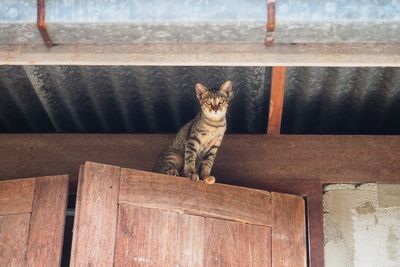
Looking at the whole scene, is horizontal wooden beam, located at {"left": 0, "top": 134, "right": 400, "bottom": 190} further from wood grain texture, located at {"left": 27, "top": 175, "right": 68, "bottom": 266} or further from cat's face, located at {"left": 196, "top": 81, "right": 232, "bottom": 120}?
wood grain texture, located at {"left": 27, "top": 175, "right": 68, "bottom": 266}

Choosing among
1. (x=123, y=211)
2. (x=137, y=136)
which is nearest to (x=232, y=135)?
(x=137, y=136)

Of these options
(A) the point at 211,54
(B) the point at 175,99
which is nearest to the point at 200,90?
(B) the point at 175,99

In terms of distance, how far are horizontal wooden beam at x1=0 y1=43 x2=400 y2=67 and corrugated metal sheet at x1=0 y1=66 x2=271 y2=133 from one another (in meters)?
0.95

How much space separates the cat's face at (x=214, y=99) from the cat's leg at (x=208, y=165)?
Result: 0.20m

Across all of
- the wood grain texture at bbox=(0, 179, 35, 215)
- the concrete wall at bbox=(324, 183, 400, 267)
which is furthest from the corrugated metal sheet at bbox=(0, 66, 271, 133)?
the concrete wall at bbox=(324, 183, 400, 267)

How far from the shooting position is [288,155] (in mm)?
4609

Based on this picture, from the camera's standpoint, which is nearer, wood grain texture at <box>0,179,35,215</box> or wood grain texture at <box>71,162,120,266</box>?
wood grain texture at <box>71,162,120,266</box>

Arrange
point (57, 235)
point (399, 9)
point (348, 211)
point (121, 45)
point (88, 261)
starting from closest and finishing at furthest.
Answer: point (399, 9) < point (121, 45) < point (88, 261) < point (57, 235) < point (348, 211)

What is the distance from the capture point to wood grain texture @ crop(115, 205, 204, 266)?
3934mm

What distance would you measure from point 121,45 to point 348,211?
1864 millimetres

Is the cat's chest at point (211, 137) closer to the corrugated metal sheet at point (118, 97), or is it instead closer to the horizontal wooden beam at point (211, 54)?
the corrugated metal sheet at point (118, 97)

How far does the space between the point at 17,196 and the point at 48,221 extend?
244 millimetres

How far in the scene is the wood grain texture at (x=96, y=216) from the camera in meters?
3.83

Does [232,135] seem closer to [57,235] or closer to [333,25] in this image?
[57,235]
